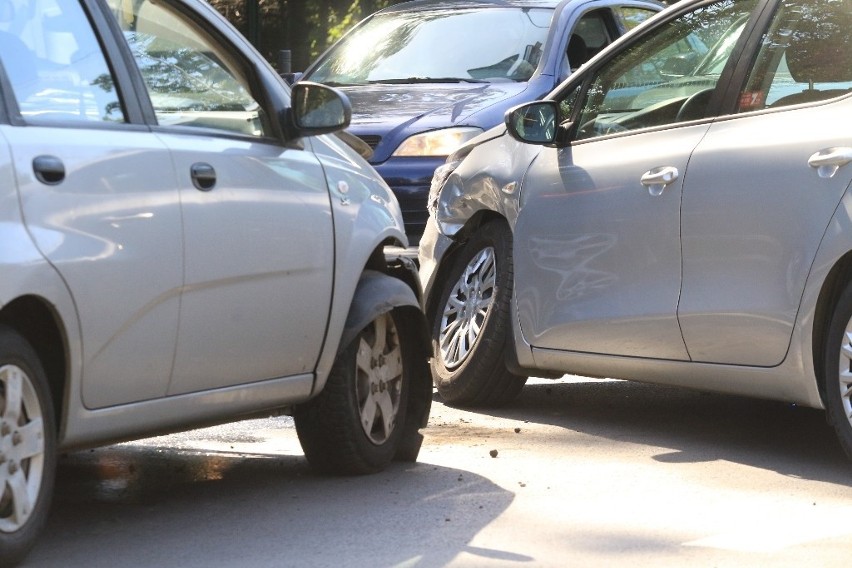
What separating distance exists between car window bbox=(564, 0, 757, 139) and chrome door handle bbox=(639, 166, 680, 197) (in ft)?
0.84

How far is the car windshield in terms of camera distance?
1157 centimetres

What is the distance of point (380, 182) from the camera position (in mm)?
6762

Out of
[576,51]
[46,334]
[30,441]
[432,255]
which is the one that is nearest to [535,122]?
[432,255]

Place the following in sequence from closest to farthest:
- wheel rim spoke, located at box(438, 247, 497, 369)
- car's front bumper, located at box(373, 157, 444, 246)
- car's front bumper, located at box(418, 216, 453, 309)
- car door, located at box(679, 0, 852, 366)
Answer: car door, located at box(679, 0, 852, 366) < wheel rim spoke, located at box(438, 247, 497, 369) < car's front bumper, located at box(418, 216, 453, 309) < car's front bumper, located at box(373, 157, 444, 246)

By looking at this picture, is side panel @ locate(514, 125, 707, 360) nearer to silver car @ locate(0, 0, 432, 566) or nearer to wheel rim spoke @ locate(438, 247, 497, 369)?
wheel rim spoke @ locate(438, 247, 497, 369)

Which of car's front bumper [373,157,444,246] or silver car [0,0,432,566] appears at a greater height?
silver car [0,0,432,566]

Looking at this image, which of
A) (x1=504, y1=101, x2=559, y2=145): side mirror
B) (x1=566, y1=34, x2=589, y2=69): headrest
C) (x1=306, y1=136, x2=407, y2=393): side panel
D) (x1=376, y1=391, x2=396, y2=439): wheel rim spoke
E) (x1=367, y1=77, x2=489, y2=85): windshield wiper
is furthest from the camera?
(x1=566, y1=34, x2=589, y2=69): headrest

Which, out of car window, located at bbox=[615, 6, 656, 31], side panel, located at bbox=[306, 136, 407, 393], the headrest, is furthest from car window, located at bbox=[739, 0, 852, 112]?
car window, located at bbox=[615, 6, 656, 31]

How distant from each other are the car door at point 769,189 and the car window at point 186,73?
169cm

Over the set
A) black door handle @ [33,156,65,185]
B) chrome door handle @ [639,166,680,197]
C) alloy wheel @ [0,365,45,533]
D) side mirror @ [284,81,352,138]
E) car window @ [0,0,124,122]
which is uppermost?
car window @ [0,0,124,122]

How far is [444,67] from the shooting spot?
38.4ft

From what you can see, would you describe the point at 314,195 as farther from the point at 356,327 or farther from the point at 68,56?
the point at 68,56

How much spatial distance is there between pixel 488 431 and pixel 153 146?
2.79 metres

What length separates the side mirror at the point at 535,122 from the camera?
25.5ft
